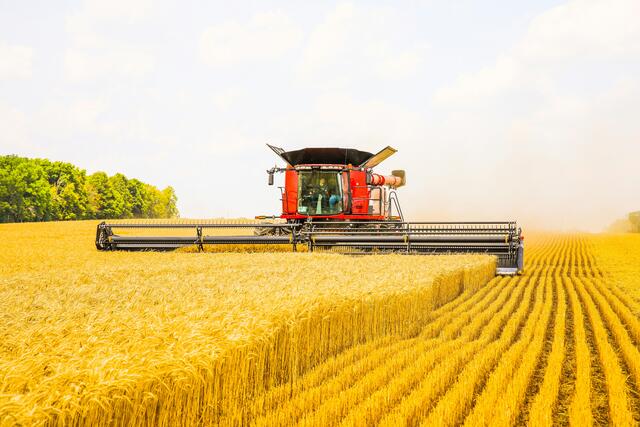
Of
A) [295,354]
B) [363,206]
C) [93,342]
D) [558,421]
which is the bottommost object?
[558,421]

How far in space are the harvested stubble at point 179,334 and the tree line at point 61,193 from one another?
48511 millimetres

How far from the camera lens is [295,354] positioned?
4660mm

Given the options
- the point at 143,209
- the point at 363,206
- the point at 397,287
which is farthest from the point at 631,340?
the point at 143,209

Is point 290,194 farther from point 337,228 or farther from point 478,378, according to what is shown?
point 478,378

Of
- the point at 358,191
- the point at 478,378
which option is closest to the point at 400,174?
the point at 358,191

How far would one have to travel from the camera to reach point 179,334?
372cm

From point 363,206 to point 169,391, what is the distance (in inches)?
533

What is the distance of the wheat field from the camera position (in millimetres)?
2951

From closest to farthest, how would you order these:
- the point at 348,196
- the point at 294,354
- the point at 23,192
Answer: the point at 294,354, the point at 348,196, the point at 23,192

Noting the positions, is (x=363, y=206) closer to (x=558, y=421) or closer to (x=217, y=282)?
(x=217, y=282)

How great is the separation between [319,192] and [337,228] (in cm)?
139

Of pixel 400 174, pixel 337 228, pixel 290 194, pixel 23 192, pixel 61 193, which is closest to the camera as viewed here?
pixel 337 228

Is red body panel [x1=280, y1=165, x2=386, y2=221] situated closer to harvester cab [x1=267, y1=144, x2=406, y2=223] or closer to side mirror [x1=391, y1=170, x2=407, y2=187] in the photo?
harvester cab [x1=267, y1=144, x2=406, y2=223]

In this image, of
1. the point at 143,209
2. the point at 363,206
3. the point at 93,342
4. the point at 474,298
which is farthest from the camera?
the point at 143,209
